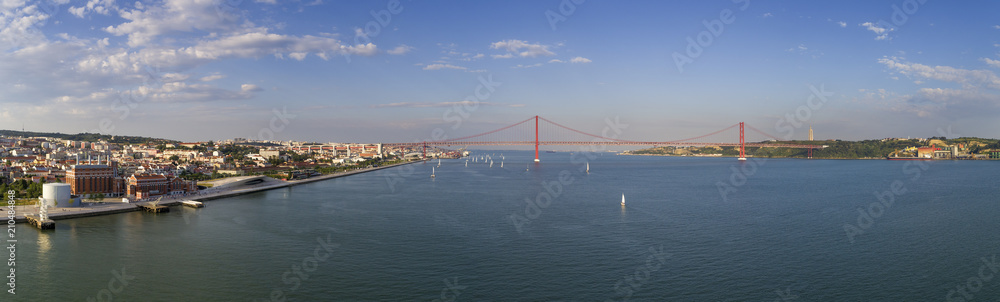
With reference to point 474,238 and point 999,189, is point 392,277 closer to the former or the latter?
point 474,238

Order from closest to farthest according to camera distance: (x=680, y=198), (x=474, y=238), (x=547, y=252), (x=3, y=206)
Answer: (x=547, y=252) < (x=474, y=238) < (x=3, y=206) < (x=680, y=198)

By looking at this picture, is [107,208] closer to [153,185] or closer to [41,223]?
[153,185]

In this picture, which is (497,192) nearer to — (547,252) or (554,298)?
(547,252)

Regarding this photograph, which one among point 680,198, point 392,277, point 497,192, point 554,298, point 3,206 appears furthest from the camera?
point 497,192

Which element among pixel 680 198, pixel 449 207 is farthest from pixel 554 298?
pixel 680 198

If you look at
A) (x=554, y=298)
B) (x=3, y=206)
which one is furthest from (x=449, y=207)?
(x=3, y=206)

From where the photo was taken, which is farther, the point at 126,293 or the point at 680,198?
the point at 680,198
